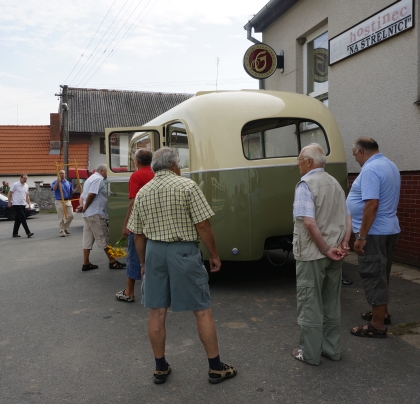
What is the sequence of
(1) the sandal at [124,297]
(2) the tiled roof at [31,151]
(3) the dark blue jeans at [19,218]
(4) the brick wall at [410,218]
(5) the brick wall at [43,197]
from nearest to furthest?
(1) the sandal at [124,297]
(4) the brick wall at [410,218]
(3) the dark blue jeans at [19,218]
(5) the brick wall at [43,197]
(2) the tiled roof at [31,151]

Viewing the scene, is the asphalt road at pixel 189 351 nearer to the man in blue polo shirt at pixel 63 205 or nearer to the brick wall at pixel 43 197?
the man in blue polo shirt at pixel 63 205

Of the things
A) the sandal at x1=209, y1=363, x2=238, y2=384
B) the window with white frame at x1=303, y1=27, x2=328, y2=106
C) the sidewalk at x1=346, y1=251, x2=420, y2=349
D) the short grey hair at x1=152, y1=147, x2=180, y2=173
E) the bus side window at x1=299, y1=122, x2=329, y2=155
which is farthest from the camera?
the window with white frame at x1=303, y1=27, x2=328, y2=106

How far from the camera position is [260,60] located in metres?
11.3

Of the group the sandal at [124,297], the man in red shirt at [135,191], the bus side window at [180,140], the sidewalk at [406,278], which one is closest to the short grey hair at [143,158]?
the man in red shirt at [135,191]

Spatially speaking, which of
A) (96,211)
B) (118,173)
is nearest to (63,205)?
(96,211)

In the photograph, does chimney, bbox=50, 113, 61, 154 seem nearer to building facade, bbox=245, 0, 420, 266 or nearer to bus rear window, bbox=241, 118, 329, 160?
building facade, bbox=245, 0, 420, 266

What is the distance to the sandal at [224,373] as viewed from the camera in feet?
11.5

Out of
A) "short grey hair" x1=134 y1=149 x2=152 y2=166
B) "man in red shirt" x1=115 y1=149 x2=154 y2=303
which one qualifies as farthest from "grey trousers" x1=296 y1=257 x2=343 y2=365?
"short grey hair" x1=134 y1=149 x2=152 y2=166

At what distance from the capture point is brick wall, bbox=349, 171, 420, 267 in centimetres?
705

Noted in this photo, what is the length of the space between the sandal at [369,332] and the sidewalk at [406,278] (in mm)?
180

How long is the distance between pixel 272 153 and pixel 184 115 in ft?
4.29

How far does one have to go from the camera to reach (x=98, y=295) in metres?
6.29

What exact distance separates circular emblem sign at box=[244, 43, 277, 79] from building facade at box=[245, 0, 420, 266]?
472mm

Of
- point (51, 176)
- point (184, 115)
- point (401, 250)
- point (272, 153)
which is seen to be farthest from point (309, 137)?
point (51, 176)
